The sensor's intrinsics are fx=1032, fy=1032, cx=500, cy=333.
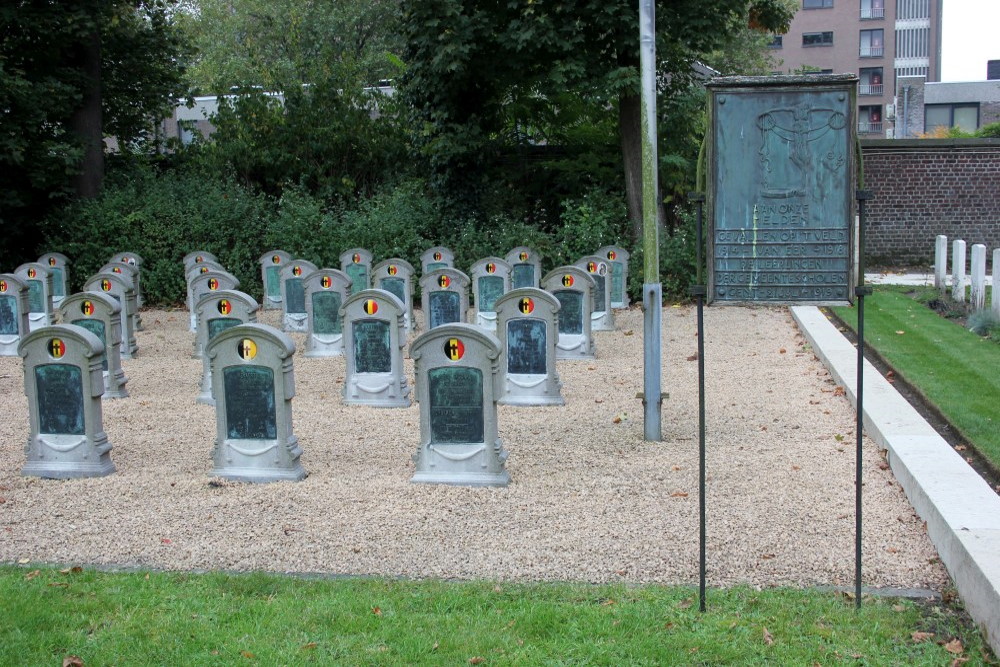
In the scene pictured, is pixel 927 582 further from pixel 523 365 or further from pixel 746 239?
pixel 523 365

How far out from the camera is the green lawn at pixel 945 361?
8734 millimetres

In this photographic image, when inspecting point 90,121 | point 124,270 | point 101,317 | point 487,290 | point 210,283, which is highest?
point 90,121

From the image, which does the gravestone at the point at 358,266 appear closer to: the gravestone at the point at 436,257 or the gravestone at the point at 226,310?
the gravestone at the point at 436,257

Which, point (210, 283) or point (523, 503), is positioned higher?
point (210, 283)

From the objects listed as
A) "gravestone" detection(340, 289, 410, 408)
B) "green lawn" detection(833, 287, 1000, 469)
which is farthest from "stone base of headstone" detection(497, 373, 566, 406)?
"green lawn" detection(833, 287, 1000, 469)

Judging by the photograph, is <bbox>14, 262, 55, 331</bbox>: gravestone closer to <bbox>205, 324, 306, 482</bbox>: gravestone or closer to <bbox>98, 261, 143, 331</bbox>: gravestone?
<bbox>98, 261, 143, 331</bbox>: gravestone

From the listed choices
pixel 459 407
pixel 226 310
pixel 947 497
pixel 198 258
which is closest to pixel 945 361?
pixel 947 497

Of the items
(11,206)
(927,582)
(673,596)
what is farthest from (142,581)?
(11,206)

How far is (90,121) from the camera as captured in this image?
72.7ft

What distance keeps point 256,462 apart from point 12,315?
7959 millimetres

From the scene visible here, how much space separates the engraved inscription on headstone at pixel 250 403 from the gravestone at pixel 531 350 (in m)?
3.28

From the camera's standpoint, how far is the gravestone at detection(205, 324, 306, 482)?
7707 mm

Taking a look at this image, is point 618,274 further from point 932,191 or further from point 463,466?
point 463,466

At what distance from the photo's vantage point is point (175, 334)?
1652 cm
